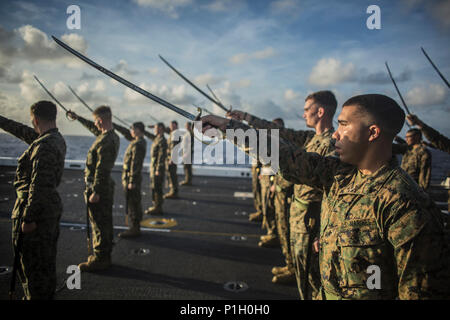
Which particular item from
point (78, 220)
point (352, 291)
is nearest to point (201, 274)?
point (352, 291)

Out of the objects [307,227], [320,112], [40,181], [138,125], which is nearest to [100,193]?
[40,181]

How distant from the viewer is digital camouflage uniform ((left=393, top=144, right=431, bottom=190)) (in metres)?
7.14

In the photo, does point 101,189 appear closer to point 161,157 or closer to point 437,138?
point 161,157

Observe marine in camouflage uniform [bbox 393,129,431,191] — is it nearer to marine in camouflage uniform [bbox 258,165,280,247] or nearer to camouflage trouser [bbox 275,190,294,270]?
marine in camouflage uniform [bbox 258,165,280,247]

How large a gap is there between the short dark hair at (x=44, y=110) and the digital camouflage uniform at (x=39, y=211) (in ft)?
0.76

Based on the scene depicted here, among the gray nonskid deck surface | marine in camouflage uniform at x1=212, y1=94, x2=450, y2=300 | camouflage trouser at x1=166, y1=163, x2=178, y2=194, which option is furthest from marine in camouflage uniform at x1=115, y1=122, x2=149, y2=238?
marine in camouflage uniform at x1=212, y1=94, x2=450, y2=300

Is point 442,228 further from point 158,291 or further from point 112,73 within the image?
point 158,291

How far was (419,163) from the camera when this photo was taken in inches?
287

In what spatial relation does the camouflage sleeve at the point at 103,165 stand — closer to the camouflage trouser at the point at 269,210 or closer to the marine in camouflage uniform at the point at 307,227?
the marine in camouflage uniform at the point at 307,227

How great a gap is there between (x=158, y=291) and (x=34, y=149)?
8.16 ft

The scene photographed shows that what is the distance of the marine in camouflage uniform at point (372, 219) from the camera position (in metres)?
1.21

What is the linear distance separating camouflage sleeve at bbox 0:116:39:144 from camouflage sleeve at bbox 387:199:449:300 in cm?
439

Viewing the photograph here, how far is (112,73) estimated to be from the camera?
181 cm

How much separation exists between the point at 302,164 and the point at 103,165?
11.7ft
